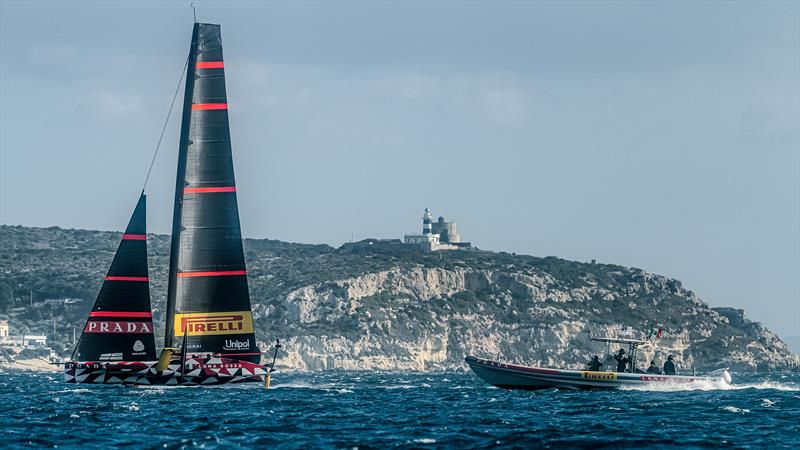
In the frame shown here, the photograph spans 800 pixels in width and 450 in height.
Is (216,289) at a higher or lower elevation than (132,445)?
higher

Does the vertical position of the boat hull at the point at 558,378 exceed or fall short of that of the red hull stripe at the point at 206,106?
it falls short

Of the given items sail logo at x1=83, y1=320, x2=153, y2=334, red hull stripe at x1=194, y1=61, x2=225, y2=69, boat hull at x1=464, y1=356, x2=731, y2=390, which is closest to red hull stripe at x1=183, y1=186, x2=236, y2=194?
red hull stripe at x1=194, y1=61, x2=225, y2=69

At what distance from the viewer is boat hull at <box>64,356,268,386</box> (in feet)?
188

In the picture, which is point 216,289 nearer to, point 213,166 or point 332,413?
point 213,166

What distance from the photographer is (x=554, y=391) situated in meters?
69.6

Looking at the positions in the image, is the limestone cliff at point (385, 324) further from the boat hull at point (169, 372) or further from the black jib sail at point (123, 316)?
the black jib sail at point (123, 316)

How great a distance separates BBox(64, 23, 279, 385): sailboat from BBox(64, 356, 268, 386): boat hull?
0.05 m

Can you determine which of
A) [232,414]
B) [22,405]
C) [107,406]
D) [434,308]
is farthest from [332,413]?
[434,308]

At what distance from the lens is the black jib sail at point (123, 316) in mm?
57812

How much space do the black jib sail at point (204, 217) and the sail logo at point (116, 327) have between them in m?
1.20

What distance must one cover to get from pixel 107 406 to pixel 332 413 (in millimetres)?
8598

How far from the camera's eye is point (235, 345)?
6028 centimetres

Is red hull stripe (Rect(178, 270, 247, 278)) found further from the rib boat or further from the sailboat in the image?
the rib boat

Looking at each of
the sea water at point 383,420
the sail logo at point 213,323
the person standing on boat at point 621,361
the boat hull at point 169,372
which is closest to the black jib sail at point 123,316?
the boat hull at point 169,372
